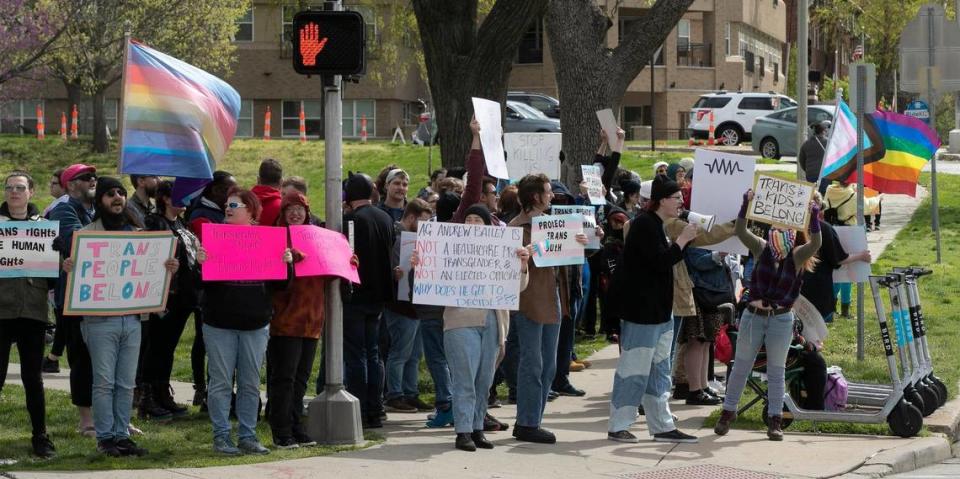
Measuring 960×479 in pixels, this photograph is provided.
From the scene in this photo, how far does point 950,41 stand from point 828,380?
8.32 meters

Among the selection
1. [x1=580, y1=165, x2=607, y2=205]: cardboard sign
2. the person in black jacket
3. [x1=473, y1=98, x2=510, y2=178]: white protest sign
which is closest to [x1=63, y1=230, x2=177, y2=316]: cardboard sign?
[x1=473, y1=98, x2=510, y2=178]: white protest sign

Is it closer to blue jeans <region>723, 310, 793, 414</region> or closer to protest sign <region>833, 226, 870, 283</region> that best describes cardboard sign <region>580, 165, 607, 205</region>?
protest sign <region>833, 226, 870, 283</region>

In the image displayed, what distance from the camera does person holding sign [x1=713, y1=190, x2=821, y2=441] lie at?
34.0 ft

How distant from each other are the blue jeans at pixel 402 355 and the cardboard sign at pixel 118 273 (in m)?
2.47

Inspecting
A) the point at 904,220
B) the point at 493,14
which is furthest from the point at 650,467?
the point at 904,220

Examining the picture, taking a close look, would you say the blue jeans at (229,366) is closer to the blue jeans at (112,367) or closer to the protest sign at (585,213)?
the blue jeans at (112,367)

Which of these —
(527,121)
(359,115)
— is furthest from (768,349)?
(359,115)

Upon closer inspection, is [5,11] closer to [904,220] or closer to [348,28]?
[904,220]

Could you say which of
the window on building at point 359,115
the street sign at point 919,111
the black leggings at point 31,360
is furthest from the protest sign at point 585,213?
the window on building at point 359,115

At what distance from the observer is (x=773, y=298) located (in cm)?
1035

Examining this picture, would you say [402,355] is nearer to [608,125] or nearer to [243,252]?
[243,252]

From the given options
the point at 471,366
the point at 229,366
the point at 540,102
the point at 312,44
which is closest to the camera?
the point at 229,366

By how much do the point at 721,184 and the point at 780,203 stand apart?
42.9 inches

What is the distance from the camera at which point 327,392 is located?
10102 mm
